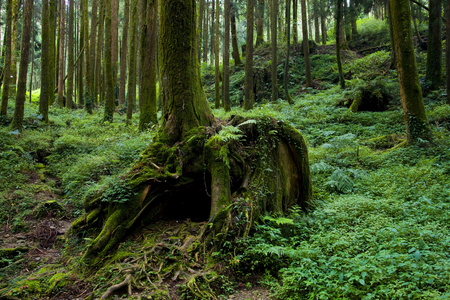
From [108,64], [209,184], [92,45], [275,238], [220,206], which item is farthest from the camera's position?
[92,45]

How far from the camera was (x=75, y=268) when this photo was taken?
4.01 metres

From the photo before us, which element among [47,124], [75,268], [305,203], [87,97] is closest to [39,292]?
[75,268]

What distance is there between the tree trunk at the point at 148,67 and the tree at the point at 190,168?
5.83 m

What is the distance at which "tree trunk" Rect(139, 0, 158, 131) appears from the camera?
10.9 metres

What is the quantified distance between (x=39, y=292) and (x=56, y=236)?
2228 millimetres

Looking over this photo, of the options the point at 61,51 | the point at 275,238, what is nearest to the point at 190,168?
the point at 275,238

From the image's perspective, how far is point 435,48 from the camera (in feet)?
41.5

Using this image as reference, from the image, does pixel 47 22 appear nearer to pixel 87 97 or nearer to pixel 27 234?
pixel 87 97

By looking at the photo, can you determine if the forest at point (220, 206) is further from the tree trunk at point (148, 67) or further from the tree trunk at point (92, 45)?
the tree trunk at point (92, 45)

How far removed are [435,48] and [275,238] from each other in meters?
14.0

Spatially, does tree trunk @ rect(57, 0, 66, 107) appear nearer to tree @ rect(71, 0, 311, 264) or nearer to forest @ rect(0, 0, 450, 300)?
forest @ rect(0, 0, 450, 300)

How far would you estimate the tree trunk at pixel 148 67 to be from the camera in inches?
430

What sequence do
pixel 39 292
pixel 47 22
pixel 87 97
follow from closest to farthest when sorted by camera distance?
pixel 39 292 < pixel 47 22 < pixel 87 97

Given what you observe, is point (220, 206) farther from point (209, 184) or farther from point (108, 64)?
point (108, 64)
